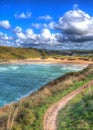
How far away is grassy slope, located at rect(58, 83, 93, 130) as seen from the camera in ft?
63.8

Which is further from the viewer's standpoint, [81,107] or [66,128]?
[81,107]

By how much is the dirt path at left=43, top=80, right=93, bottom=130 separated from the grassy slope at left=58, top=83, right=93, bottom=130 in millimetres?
380

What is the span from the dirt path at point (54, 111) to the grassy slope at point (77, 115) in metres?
0.38

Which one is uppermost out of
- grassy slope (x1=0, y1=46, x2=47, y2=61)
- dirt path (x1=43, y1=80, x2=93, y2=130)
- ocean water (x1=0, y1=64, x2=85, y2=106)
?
grassy slope (x1=0, y1=46, x2=47, y2=61)

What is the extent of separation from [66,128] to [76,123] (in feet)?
2.60

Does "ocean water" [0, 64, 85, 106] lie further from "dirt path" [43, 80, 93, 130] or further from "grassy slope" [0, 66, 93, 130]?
"dirt path" [43, 80, 93, 130]

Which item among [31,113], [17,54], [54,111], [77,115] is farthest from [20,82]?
[17,54]

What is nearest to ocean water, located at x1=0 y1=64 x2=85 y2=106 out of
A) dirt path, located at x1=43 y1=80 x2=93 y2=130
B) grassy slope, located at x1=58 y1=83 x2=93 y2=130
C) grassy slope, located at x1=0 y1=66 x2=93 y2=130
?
grassy slope, located at x1=0 y1=66 x2=93 y2=130

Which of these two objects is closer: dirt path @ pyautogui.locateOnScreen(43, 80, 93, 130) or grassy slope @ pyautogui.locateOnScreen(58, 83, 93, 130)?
grassy slope @ pyautogui.locateOnScreen(58, 83, 93, 130)

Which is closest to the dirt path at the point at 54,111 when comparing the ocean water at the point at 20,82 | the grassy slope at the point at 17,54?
the ocean water at the point at 20,82

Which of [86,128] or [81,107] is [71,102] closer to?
[81,107]

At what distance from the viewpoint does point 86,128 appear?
731 inches

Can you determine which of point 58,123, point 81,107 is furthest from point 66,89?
point 58,123

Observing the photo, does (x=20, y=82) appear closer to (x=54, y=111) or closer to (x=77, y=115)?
(x=54, y=111)
